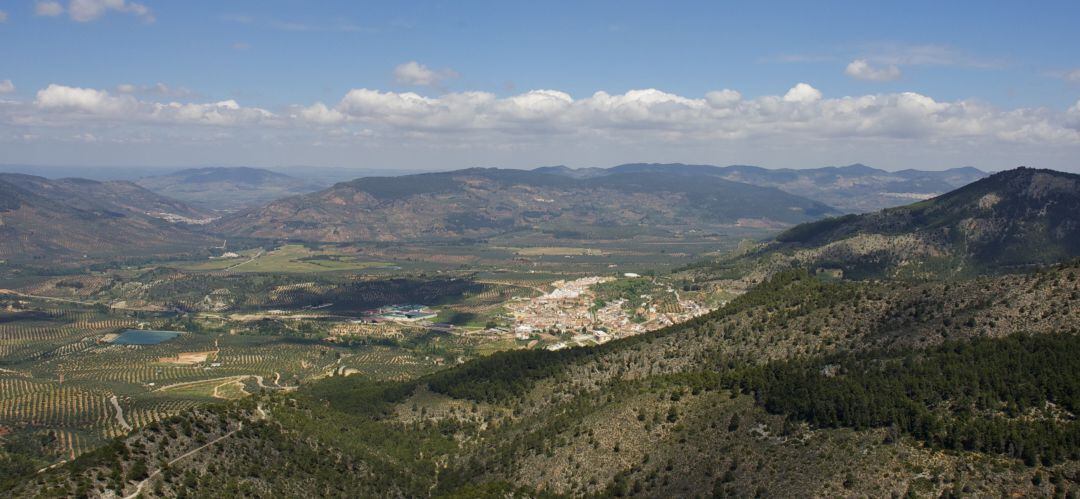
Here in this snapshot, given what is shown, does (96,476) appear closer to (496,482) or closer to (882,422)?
(496,482)

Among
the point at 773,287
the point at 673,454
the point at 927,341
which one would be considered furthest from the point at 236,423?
the point at 773,287

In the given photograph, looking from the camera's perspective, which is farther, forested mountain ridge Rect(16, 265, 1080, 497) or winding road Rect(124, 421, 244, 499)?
forested mountain ridge Rect(16, 265, 1080, 497)

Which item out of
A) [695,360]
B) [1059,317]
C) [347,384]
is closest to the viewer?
[1059,317]

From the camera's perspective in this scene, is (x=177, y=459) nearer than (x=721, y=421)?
Yes

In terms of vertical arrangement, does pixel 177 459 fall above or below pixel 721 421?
below

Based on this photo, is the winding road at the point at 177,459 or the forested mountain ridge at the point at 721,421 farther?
the forested mountain ridge at the point at 721,421

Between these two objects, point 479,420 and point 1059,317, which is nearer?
point 1059,317

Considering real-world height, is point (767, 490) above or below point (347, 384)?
above

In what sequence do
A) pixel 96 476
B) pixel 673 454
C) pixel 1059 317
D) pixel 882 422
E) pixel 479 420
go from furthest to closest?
pixel 479 420 → pixel 1059 317 → pixel 673 454 → pixel 882 422 → pixel 96 476
